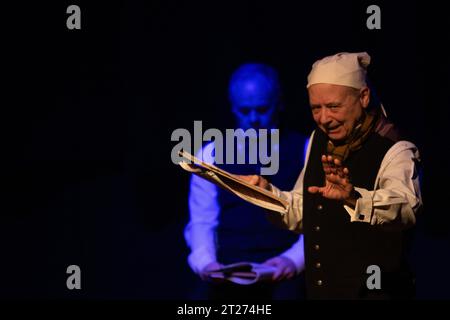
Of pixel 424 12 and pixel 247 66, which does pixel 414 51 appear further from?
pixel 247 66

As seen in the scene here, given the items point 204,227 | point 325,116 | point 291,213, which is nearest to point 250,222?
point 204,227

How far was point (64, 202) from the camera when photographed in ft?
13.9

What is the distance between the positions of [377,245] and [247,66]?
3.37 ft

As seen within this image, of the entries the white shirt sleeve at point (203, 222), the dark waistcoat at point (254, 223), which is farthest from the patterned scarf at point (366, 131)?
the white shirt sleeve at point (203, 222)

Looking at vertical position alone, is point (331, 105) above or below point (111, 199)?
above

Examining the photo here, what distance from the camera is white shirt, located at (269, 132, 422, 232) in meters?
3.10

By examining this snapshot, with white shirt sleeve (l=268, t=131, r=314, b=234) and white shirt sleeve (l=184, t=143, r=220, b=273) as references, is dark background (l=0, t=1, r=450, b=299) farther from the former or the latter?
white shirt sleeve (l=268, t=131, r=314, b=234)

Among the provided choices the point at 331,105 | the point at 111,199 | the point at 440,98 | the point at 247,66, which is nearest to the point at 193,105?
the point at 247,66

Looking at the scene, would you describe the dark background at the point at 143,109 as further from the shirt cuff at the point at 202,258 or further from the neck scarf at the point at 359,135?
the neck scarf at the point at 359,135

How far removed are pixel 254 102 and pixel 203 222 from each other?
579 millimetres

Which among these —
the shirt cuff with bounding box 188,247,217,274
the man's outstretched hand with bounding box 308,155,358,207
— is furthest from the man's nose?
the shirt cuff with bounding box 188,247,217,274

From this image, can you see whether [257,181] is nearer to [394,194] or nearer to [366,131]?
[366,131]

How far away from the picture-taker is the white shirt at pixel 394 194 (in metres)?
3.10

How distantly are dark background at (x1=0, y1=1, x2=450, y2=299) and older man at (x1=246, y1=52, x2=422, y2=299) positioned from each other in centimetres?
56
